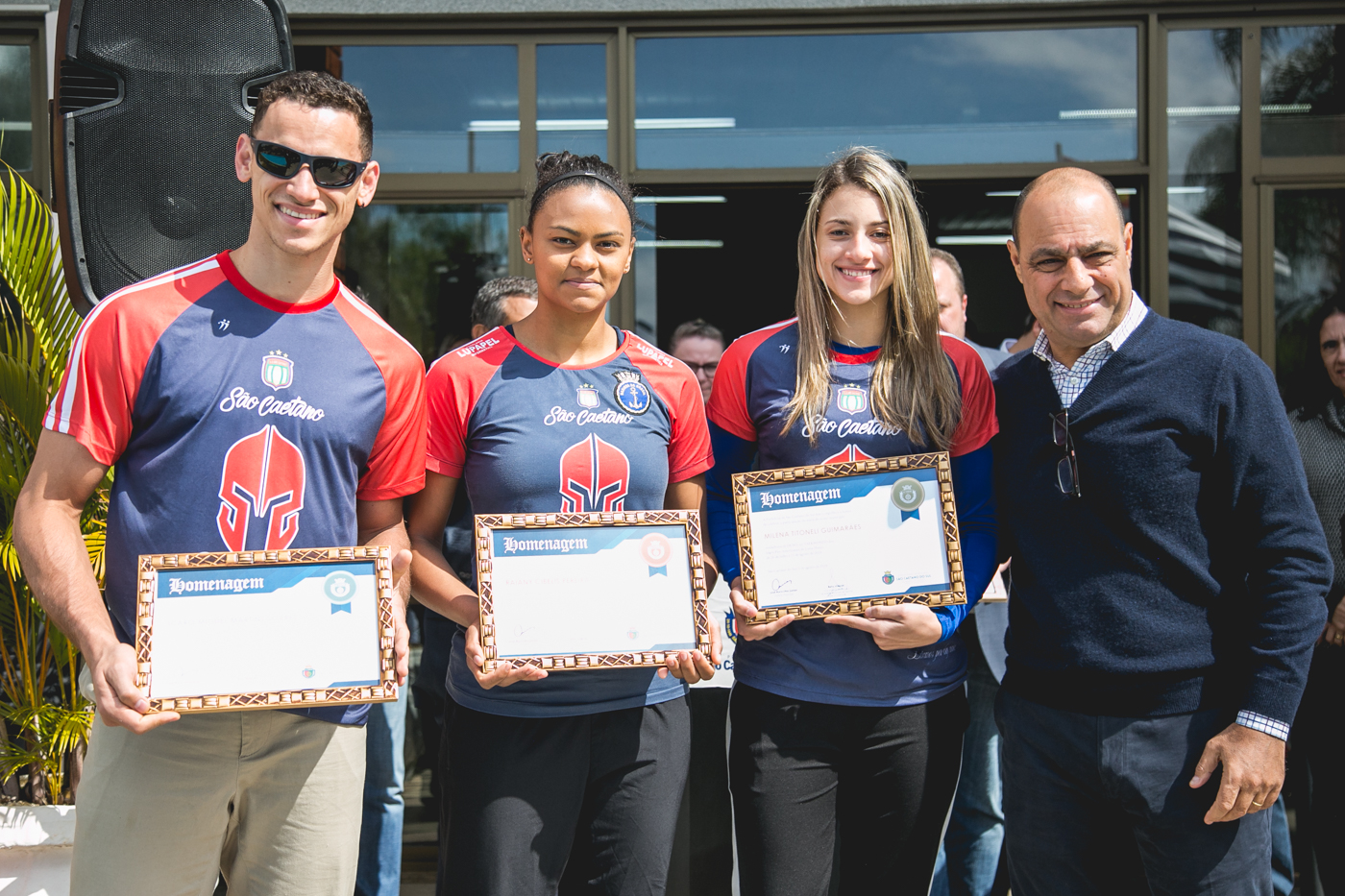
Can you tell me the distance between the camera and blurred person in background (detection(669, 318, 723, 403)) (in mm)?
4805

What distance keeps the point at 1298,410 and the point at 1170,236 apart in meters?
1.19

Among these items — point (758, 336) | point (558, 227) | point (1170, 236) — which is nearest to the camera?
point (558, 227)

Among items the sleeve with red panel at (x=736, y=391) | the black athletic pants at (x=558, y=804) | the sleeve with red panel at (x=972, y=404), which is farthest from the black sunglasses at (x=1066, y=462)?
the black athletic pants at (x=558, y=804)

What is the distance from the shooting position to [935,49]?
470 centimetres

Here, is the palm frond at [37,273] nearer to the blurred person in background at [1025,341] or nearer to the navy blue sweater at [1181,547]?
the navy blue sweater at [1181,547]

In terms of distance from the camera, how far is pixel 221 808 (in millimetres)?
2104

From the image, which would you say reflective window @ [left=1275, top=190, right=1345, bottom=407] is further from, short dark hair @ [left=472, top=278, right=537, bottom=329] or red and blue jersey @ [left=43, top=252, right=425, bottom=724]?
red and blue jersey @ [left=43, top=252, right=425, bottom=724]

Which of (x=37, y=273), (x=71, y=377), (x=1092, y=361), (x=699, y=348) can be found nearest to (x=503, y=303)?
(x=699, y=348)

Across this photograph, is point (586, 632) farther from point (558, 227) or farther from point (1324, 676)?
point (1324, 676)

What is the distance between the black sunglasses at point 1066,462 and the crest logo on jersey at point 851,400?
0.44 metres

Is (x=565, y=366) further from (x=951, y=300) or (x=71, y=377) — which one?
(x=951, y=300)

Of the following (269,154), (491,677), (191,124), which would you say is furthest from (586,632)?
(191,124)

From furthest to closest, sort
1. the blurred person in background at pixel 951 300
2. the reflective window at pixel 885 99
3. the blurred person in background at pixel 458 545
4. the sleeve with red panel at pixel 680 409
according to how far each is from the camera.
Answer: the reflective window at pixel 885 99, the blurred person in background at pixel 951 300, the blurred person in background at pixel 458 545, the sleeve with red panel at pixel 680 409

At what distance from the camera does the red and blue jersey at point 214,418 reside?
2020 mm
